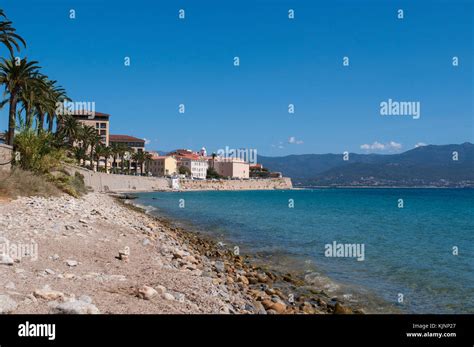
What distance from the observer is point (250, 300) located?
981 cm

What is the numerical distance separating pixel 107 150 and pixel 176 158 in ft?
261

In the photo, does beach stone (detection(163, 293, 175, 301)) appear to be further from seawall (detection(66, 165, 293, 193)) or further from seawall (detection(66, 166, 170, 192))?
seawall (detection(66, 166, 170, 192))

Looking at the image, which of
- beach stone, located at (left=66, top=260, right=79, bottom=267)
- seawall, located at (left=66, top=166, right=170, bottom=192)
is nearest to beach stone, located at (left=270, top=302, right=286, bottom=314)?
beach stone, located at (left=66, top=260, right=79, bottom=267)

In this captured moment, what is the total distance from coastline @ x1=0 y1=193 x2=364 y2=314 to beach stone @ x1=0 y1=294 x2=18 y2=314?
12mm

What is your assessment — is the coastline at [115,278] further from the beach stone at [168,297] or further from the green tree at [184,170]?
the green tree at [184,170]

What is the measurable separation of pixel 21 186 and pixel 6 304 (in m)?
16.3

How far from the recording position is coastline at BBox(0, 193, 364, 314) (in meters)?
6.21

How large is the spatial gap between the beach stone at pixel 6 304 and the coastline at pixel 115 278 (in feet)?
0.04

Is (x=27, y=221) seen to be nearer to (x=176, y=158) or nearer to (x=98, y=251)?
(x=98, y=251)

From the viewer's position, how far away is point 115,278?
799cm

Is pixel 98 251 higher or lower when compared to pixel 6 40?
lower

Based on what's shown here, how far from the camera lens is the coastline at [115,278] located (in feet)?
20.4

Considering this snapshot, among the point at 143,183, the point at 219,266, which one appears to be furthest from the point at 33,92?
the point at 143,183
